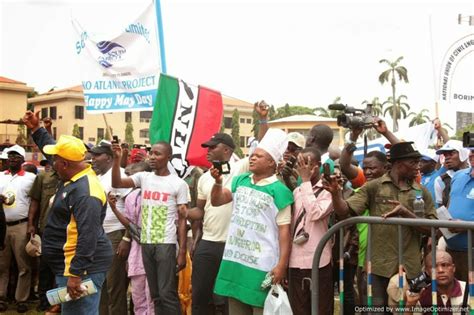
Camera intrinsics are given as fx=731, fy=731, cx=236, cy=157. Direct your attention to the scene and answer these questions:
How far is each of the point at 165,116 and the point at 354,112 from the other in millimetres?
2976

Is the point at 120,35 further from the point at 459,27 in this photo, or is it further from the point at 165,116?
the point at 459,27

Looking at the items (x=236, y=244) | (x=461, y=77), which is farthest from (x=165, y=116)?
(x=461, y=77)

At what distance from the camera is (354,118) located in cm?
566

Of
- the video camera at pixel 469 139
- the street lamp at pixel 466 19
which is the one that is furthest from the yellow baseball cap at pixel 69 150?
the street lamp at pixel 466 19

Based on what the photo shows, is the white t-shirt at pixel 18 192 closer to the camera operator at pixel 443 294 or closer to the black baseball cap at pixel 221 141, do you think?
the black baseball cap at pixel 221 141

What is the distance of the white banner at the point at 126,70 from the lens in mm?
9469

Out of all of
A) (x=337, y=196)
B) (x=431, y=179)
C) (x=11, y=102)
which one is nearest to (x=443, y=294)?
(x=337, y=196)

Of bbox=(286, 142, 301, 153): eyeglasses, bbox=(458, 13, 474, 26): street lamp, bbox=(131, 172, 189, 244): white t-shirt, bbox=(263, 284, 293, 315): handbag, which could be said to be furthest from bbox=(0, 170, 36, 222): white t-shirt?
bbox=(458, 13, 474, 26): street lamp

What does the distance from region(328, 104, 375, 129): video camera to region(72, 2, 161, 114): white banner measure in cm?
408

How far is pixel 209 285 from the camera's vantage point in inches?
274

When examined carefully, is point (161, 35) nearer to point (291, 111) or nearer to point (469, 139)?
point (469, 139)

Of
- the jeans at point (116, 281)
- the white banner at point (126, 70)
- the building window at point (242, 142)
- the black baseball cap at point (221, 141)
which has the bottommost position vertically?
the jeans at point (116, 281)

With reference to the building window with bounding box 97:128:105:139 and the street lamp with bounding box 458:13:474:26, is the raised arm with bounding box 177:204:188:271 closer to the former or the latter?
the street lamp with bounding box 458:13:474:26

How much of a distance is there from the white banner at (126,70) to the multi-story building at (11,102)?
1959 inches
